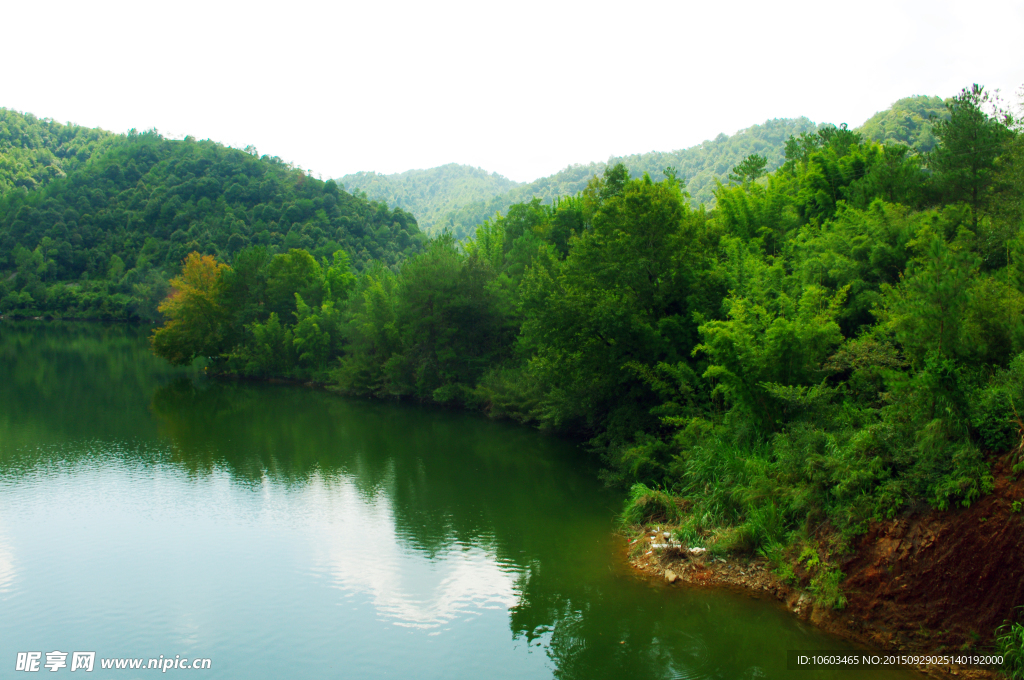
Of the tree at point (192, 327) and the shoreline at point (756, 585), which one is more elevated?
the tree at point (192, 327)

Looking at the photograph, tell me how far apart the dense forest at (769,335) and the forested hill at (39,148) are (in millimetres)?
116274

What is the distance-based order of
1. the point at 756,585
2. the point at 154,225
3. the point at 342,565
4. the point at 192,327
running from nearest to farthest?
the point at 756,585 → the point at 342,565 → the point at 192,327 → the point at 154,225

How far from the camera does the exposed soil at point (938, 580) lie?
8398 millimetres

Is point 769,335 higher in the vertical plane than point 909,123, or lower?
lower

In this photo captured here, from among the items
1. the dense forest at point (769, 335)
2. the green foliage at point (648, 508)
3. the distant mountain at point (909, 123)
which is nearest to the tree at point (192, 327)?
the dense forest at point (769, 335)

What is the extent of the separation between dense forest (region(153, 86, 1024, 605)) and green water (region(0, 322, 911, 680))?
190 cm

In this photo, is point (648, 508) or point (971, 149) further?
point (971, 149)

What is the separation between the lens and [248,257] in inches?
1724

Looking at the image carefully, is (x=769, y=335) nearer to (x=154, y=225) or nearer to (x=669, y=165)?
(x=154, y=225)

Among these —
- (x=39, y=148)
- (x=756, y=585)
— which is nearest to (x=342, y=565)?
(x=756, y=585)

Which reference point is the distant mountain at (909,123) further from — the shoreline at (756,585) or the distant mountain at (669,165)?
the shoreline at (756,585)

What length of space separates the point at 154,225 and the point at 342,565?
90.7 metres

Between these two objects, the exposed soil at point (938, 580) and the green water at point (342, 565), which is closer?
the exposed soil at point (938, 580)

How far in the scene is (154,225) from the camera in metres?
88.9
